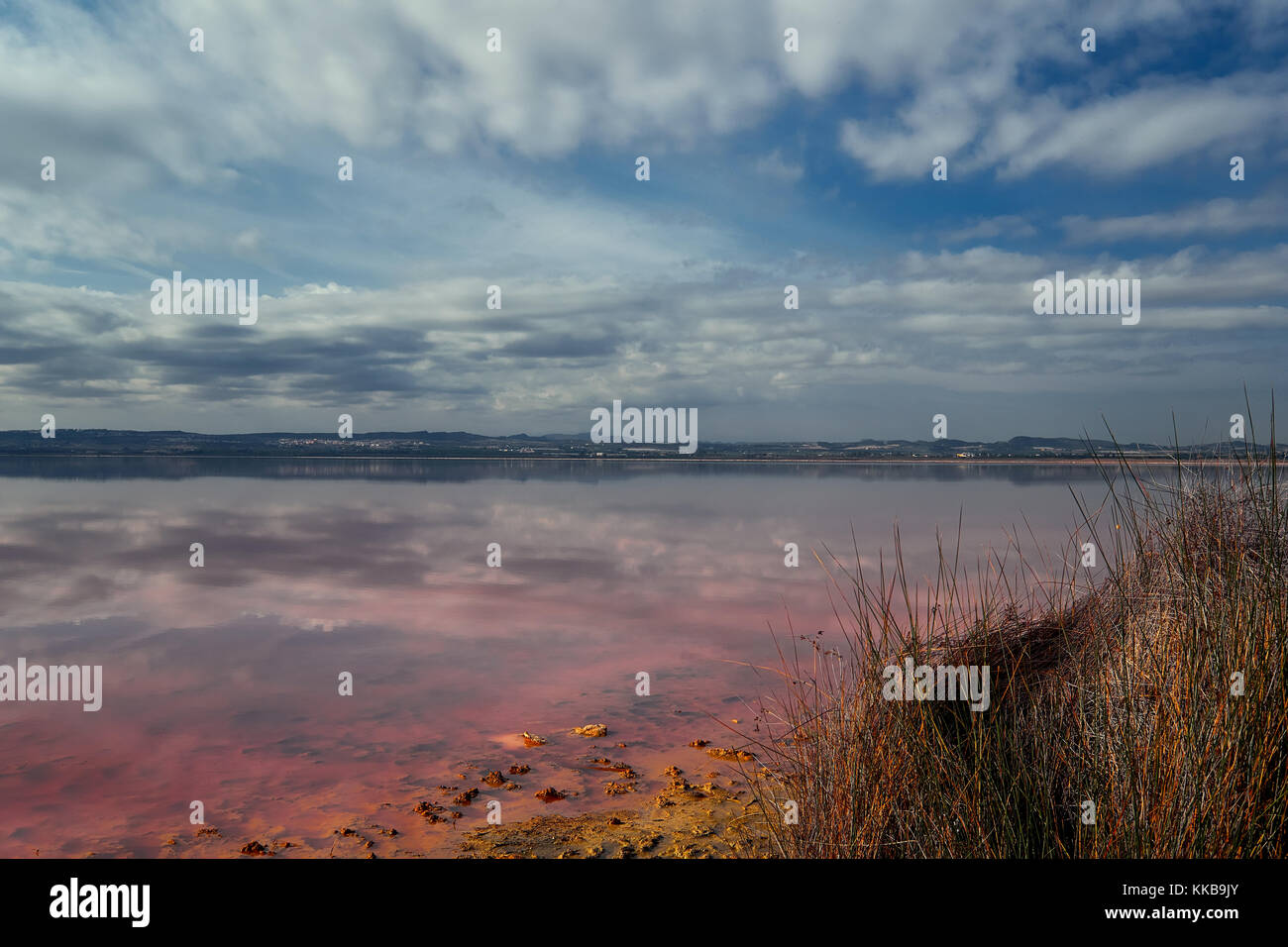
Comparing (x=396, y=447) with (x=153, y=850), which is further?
(x=396, y=447)

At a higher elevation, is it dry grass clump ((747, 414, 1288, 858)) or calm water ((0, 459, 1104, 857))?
dry grass clump ((747, 414, 1288, 858))

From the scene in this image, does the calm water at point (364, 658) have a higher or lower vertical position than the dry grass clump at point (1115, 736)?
lower

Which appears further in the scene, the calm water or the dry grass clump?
the calm water

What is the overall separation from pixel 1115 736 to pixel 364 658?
10.6 meters

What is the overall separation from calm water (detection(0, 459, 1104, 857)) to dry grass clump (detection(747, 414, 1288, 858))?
4.59ft

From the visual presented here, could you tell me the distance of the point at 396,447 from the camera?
18662 centimetres

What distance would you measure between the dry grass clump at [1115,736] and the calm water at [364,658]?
140 centimetres

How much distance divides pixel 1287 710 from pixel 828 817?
2.34m

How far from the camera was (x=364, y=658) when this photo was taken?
11992mm

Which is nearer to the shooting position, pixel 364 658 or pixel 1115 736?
pixel 1115 736

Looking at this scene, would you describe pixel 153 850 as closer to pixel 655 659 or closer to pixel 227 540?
pixel 655 659

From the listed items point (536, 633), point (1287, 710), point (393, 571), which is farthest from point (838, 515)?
point (1287, 710)

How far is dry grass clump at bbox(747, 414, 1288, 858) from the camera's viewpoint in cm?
364

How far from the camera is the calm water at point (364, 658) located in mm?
7102
